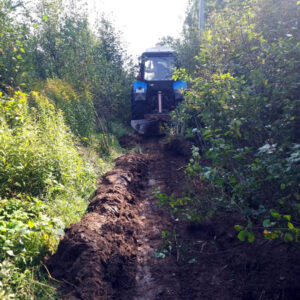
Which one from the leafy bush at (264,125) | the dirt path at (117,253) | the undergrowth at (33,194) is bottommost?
the dirt path at (117,253)

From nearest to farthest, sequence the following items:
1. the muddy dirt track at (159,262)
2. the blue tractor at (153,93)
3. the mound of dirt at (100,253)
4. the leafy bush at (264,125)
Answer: the leafy bush at (264,125), the muddy dirt track at (159,262), the mound of dirt at (100,253), the blue tractor at (153,93)

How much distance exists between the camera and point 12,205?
3.74 m

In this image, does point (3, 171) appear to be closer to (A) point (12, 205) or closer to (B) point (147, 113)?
(A) point (12, 205)

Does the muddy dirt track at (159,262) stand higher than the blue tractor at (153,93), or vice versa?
the blue tractor at (153,93)

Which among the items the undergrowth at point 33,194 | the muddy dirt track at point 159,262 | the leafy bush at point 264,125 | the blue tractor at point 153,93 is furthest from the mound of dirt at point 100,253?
the blue tractor at point 153,93

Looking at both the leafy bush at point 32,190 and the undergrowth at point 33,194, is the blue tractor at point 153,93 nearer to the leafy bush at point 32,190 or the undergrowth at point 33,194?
the undergrowth at point 33,194

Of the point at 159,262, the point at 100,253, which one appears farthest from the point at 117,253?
the point at 159,262

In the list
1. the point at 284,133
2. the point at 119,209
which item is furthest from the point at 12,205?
the point at 284,133

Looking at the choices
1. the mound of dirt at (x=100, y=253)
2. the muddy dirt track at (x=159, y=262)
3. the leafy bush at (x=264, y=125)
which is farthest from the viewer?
the mound of dirt at (x=100, y=253)

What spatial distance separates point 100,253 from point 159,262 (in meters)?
0.77

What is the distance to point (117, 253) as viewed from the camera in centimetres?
371

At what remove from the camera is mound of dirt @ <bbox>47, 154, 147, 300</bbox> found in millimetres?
3057

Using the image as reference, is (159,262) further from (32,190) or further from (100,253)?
(32,190)

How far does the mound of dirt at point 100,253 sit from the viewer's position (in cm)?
306
